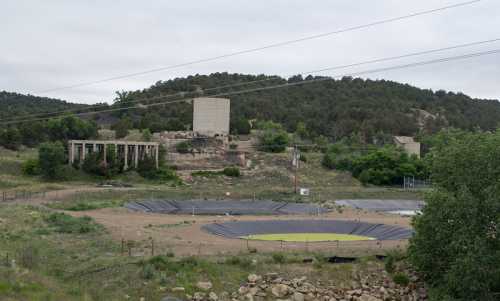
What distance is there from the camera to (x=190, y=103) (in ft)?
391

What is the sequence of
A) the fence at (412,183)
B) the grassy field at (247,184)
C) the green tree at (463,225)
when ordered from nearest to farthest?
the green tree at (463,225) → the grassy field at (247,184) → the fence at (412,183)

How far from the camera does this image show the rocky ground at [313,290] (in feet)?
77.1

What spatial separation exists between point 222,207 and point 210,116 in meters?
36.7

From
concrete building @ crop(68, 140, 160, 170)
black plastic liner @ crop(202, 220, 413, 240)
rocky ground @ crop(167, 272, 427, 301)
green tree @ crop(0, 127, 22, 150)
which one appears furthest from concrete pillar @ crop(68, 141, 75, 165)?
rocky ground @ crop(167, 272, 427, 301)

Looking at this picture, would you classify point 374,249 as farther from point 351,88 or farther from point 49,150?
point 351,88

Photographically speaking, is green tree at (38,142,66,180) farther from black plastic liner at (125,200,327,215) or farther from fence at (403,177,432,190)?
fence at (403,177,432,190)

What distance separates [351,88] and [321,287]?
454 ft

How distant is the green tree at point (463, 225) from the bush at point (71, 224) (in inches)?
688

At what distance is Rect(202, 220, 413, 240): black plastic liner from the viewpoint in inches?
1414

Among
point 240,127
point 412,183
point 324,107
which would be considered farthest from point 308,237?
point 324,107

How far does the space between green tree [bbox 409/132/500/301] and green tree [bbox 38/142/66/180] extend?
40.7 meters

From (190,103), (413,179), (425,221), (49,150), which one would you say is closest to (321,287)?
(425,221)

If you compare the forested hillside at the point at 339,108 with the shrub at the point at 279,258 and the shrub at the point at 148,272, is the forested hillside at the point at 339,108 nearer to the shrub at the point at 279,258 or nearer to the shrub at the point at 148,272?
the shrub at the point at 279,258

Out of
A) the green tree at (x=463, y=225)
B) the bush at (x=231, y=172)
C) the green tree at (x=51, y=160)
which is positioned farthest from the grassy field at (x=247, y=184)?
the green tree at (x=463, y=225)
